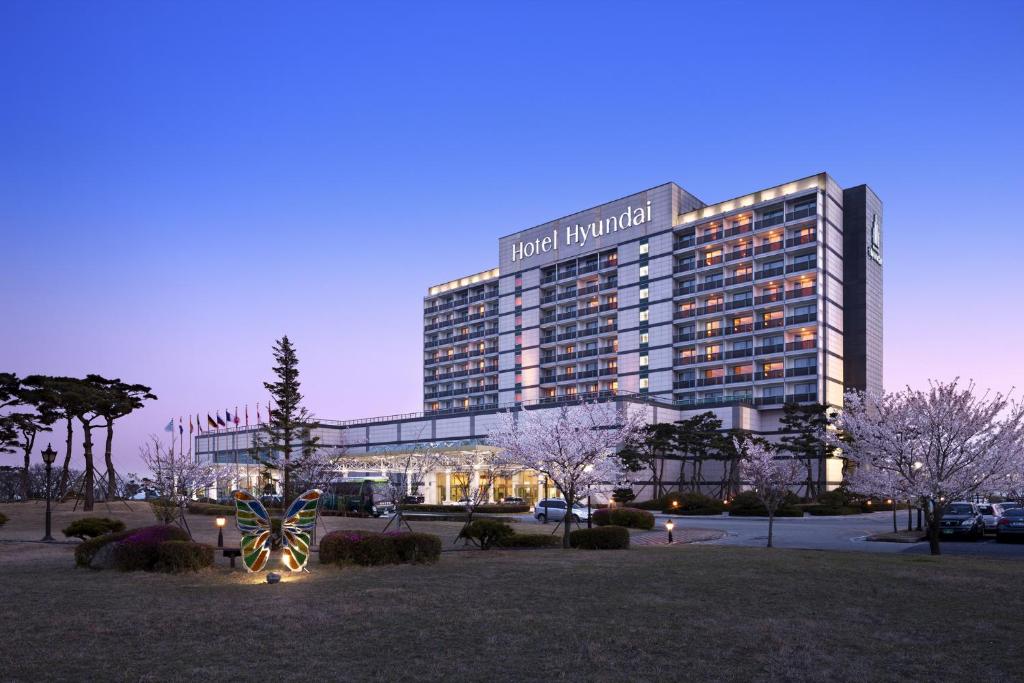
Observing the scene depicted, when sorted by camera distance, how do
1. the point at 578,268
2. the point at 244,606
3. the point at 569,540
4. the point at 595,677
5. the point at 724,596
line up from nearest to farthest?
the point at 595,677 → the point at 244,606 → the point at 724,596 → the point at 569,540 → the point at 578,268

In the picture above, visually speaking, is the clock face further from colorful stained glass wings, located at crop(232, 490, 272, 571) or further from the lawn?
colorful stained glass wings, located at crop(232, 490, 272, 571)

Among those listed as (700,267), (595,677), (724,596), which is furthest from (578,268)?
(595,677)

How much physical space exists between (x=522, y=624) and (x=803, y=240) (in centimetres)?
8567

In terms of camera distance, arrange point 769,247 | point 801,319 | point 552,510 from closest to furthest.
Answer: point 552,510, point 801,319, point 769,247

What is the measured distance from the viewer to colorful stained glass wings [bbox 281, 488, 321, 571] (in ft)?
68.8

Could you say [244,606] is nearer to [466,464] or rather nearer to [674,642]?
[674,642]

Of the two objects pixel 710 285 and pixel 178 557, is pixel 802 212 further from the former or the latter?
pixel 178 557

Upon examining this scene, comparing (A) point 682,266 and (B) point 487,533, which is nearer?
(B) point 487,533

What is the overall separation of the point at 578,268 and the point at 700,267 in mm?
19870

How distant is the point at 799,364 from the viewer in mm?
89750

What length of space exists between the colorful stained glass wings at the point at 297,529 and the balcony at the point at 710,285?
82.0 m

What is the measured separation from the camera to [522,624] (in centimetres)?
1341

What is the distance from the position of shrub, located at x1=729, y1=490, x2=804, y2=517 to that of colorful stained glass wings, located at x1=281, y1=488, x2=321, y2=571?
48010 mm

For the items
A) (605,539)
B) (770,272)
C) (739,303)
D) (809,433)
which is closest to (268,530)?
(605,539)
